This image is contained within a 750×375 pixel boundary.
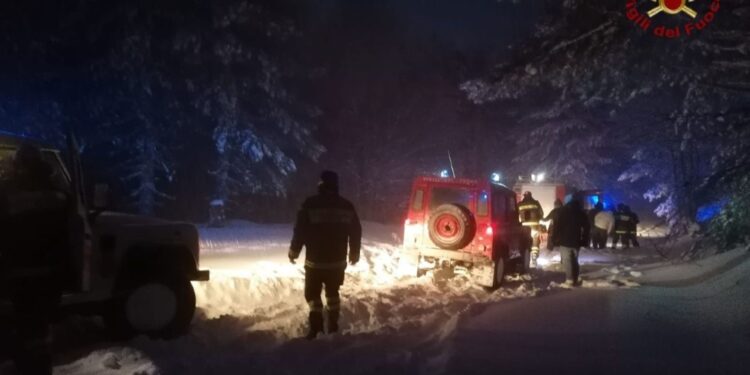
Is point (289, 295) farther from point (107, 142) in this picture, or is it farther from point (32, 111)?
point (107, 142)

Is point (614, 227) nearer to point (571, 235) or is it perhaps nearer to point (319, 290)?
point (571, 235)

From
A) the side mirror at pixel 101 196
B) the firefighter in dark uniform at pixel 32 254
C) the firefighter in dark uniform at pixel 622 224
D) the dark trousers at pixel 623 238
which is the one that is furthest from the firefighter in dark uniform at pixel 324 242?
the firefighter in dark uniform at pixel 622 224

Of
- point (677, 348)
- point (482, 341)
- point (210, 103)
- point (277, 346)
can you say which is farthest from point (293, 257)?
point (210, 103)

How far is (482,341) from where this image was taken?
555 cm

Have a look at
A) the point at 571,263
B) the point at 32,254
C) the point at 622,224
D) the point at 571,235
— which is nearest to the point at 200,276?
the point at 32,254

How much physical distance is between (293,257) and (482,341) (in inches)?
85.4

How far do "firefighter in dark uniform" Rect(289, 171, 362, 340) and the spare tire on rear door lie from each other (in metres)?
4.26

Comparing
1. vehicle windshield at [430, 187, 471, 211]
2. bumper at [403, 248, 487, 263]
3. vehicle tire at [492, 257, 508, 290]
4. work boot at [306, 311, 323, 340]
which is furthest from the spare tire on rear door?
work boot at [306, 311, 323, 340]

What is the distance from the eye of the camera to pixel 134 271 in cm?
647

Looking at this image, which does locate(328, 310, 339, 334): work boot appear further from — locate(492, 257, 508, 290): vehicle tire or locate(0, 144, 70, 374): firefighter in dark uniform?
locate(492, 257, 508, 290): vehicle tire

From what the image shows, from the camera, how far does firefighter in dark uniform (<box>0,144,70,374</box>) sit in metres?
4.73

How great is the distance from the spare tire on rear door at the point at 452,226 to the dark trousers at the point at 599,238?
38.7 feet

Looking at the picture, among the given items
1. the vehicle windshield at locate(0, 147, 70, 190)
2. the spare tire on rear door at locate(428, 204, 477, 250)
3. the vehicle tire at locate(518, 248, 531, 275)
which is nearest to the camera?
the vehicle windshield at locate(0, 147, 70, 190)

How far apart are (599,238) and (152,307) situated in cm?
1761
